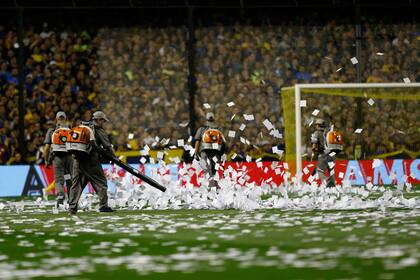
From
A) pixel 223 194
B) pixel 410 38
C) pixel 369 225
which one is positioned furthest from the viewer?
pixel 410 38

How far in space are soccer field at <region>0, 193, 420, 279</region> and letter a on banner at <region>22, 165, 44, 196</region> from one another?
30.1 feet

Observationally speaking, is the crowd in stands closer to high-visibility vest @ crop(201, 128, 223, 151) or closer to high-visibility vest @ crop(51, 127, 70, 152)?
high-visibility vest @ crop(201, 128, 223, 151)

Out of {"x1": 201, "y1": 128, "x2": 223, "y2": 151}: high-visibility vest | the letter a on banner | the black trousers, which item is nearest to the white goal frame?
{"x1": 201, "y1": 128, "x2": 223, "y2": 151}: high-visibility vest

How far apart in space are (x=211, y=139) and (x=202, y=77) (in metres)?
8.34

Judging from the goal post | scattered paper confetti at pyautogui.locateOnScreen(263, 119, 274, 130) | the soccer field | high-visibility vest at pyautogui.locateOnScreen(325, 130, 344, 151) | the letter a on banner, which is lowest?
the soccer field

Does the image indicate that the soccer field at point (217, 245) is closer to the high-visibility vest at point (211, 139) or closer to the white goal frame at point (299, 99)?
the high-visibility vest at point (211, 139)

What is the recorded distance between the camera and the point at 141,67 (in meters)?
31.4

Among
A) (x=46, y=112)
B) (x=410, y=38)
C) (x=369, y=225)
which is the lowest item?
(x=369, y=225)

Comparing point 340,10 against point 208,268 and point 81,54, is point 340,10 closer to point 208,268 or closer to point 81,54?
point 81,54

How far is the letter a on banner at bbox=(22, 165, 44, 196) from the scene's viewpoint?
2734 centimetres

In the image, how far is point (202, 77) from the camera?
103 feet

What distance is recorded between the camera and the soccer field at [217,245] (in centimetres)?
938

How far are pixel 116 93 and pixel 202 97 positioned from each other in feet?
8.14

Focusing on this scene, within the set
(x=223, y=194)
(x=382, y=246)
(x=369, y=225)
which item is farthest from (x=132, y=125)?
(x=382, y=246)
